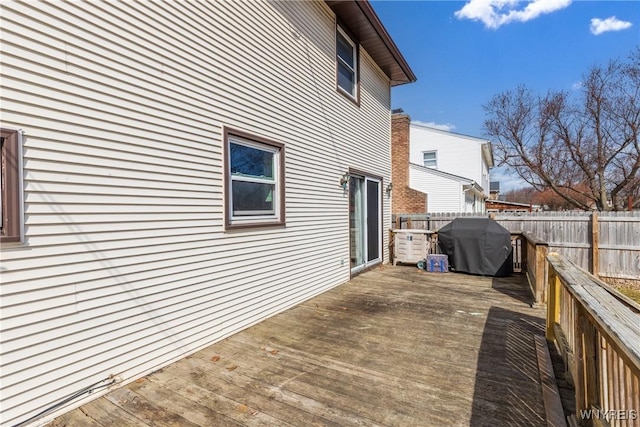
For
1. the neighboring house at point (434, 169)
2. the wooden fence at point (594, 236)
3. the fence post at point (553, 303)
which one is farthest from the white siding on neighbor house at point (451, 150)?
the fence post at point (553, 303)

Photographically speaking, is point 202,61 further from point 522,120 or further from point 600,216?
point 522,120

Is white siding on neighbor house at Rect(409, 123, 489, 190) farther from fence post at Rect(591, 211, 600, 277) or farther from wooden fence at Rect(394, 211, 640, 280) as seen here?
fence post at Rect(591, 211, 600, 277)

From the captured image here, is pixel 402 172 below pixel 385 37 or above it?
below

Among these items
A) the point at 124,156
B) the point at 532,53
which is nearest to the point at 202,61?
the point at 124,156

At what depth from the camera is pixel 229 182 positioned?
3.77m

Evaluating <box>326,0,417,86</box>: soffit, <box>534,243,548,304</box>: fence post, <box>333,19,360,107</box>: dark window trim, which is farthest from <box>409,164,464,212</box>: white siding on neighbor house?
<box>534,243,548,304</box>: fence post

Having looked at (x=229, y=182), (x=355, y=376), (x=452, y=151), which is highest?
(x=452, y=151)

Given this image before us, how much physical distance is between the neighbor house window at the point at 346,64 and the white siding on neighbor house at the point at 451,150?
42.1 ft

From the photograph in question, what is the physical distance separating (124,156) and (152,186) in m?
0.35

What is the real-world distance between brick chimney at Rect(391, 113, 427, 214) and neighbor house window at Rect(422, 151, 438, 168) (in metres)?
6.06

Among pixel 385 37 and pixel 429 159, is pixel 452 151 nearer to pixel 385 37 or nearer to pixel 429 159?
pixel 429 159

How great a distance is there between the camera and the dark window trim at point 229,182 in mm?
3697

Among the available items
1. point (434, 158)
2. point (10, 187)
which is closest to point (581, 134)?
point (434, 158)

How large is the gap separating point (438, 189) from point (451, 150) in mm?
4139
